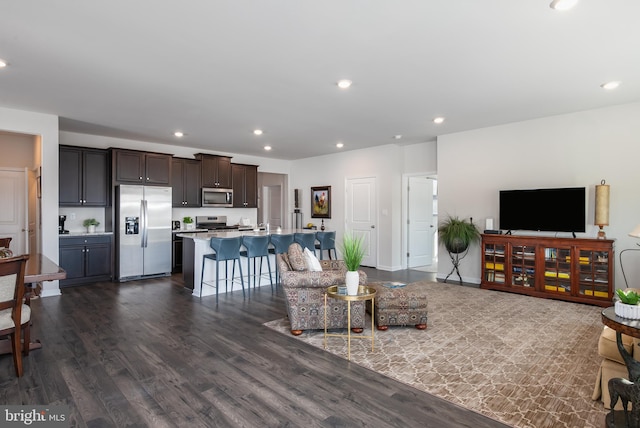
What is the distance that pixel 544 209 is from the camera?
5.45 metres

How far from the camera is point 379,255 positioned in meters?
7.91

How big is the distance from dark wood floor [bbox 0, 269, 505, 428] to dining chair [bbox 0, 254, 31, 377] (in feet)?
0.99

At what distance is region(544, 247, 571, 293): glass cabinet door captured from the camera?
513 centimetres

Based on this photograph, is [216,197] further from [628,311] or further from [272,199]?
[628,311]

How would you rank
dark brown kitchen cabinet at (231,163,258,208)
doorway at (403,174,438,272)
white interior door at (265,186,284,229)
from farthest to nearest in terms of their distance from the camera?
white interior door at (265,186,284,229), dark brown kitchen cabinet at (231,163,258,208), doorway at (403,174,438,272)

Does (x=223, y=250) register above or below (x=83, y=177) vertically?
below

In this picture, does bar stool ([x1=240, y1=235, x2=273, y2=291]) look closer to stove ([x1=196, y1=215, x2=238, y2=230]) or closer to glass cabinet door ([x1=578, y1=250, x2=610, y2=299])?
stove ([x1=196, y1=215, x2=238, y2=230])

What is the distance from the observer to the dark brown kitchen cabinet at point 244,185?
870 cm

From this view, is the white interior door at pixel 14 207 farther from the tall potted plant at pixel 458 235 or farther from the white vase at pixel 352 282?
the tall potted plant at pixel 458 235

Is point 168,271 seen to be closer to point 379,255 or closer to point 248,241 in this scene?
point 248,241

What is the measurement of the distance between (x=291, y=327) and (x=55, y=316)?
2921 mm

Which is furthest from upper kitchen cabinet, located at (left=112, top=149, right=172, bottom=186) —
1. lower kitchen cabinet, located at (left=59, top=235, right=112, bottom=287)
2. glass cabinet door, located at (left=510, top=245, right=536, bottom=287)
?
glass cabinet door, located at (left=510, top=245, right=536, bottom=287)

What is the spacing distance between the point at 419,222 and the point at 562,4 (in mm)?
5925
